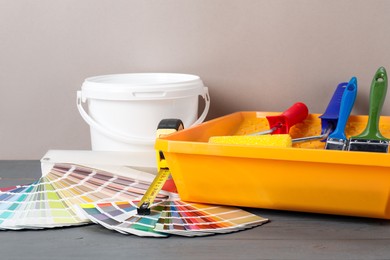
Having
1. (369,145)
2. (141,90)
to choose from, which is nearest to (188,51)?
(141,90)

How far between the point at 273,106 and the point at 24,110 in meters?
0.60

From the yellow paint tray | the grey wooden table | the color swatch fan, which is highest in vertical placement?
the yellow paint tray

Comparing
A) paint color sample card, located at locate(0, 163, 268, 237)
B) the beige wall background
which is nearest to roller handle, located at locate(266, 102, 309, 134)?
the beige wall background

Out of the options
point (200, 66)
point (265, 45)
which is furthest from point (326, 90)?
point (200, 66)

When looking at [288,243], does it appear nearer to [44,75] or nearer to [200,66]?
[200,66]

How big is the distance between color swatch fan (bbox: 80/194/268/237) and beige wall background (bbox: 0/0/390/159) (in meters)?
0.42

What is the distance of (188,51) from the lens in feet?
3.72

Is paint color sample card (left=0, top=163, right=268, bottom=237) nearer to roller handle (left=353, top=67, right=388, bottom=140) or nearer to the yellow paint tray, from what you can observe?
the yellow paint tray

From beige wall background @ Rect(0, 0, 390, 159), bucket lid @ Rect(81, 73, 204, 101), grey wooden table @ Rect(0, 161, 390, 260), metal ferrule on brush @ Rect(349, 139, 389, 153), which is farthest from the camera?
beige wall background @ Rect(0, 0, 390, 159)

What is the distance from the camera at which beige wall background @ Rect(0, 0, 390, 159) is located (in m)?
1.09

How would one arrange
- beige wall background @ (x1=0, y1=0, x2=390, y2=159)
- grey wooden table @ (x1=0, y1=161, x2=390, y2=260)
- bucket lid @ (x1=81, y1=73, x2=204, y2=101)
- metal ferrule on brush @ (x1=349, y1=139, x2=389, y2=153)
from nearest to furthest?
grey wooden table @ (x1=0, y1=161, x2=390, y2=260) < metal ferrule on brush @ (x1=349, y1=139, x2=389, y2=153) < bucket lid @ (x1=81, y1=73, x2=204, y2=101) < beige wall background @ (x1=0, y1=0, x2=390, y2=159)

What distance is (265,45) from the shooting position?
3.66ft

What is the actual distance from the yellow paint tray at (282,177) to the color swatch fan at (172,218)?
0.02 metres

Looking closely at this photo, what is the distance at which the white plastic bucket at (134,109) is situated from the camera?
94cm
